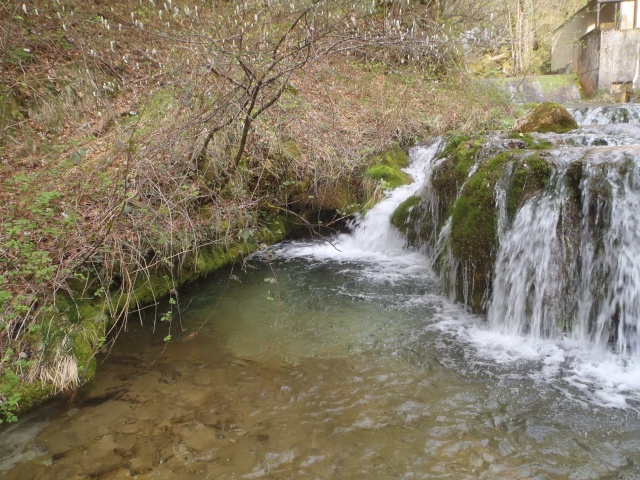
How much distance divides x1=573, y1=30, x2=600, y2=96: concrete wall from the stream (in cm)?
1534

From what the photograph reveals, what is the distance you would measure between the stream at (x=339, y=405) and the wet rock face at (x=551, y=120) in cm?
576

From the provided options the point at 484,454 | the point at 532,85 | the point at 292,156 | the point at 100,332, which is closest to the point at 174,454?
the point at 100,332

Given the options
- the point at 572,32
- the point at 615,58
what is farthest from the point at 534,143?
the point at 572,32

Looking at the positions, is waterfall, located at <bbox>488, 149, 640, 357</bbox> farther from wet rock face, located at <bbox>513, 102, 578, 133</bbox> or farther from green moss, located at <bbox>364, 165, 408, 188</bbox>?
wet rock face, located at <bbox>513, 102, 578, 133</bbox>

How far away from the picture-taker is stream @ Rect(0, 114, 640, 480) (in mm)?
2766

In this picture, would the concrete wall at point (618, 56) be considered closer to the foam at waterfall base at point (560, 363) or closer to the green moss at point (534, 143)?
the green moss at point (534, 143)

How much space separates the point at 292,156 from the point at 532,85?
44.4ft

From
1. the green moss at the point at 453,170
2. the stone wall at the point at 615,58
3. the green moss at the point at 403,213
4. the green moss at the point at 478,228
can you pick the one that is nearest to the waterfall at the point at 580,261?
Result: the green moss at the point at 478,228

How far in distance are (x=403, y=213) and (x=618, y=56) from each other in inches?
538

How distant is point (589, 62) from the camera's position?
52.3 ft

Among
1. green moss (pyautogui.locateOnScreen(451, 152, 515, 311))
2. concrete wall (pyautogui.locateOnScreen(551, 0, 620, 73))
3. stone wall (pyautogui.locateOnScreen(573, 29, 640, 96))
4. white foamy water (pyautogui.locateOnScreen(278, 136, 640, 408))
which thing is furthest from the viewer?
concrete wall (pyautogui.locateOnScreen(551, 0, 620, 73))

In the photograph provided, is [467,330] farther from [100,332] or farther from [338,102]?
[338,102]

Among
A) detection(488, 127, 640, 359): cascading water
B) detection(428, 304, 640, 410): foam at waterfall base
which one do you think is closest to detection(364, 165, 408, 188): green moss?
detection(488, 127, 640, 359): cascading water

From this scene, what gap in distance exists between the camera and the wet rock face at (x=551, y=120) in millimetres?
8617
